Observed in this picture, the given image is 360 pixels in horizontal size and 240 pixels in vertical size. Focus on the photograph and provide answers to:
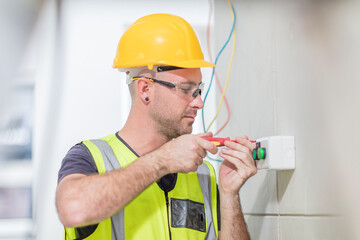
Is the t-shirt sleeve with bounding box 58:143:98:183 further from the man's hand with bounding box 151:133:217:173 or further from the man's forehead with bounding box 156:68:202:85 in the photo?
the man's forehead with bounding box 156:68:202:85

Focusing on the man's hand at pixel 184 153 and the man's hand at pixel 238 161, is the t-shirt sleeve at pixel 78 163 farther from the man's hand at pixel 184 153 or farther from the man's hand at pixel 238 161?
the man's hand at pixel 238 161

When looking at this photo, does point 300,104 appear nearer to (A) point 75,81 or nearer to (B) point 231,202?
(B) point 231,202

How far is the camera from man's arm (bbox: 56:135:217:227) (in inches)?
42.6

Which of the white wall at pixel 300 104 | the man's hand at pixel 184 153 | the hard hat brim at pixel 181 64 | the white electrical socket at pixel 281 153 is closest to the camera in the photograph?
the white wall at pixel 300 104

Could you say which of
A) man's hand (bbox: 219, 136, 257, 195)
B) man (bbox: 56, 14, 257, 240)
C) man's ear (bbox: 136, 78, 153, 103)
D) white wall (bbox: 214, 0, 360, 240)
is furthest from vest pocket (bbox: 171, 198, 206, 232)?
man's ear (bbox: 136, 78, 153, 103)

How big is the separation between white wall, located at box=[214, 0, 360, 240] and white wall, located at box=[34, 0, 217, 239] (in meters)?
Answer: 0.71

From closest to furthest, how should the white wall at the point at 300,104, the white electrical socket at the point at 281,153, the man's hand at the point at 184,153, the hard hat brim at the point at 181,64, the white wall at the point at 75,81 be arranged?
the white wall at the point at 300,104, the man's hand at the point at 184,153, the white electrical socket at the point at 281,153, the hard hat brim at the point at 181,64, the white wall at the point at 75,81

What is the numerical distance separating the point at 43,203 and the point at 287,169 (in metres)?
1.49

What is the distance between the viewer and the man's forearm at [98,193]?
3.55 ft

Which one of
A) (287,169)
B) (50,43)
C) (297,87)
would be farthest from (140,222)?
(50,43)

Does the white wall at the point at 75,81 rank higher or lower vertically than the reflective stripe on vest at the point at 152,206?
higher

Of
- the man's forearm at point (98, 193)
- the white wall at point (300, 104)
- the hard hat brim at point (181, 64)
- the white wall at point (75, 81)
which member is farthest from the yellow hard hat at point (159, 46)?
the white wall at point (75, 81)

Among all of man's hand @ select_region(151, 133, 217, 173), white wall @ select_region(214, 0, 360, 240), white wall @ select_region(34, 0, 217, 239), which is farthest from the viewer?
white wall @ select_region(34, 0, 217, 239)

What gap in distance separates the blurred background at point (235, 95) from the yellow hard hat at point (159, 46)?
0.26m
